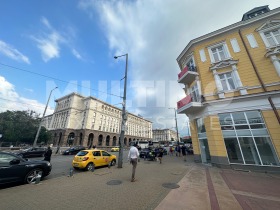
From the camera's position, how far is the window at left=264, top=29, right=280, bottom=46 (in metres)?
11.3

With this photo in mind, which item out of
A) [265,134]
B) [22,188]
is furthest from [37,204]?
[265,134]

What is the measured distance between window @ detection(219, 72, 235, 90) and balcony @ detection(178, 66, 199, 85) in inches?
92.4

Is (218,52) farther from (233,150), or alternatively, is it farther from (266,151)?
(266,151)

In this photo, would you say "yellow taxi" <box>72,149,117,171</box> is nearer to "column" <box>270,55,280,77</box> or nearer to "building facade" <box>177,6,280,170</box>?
"building facade" <box>177,6,280,170</box>

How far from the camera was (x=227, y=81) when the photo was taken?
11.9m

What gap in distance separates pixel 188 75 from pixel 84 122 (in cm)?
5480

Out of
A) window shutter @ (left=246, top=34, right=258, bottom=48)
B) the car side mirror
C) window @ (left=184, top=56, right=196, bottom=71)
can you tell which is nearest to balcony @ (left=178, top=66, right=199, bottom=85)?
window @ (left=184, top=56, right=196, bottom=71)

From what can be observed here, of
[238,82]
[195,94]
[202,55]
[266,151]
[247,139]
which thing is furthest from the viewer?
[195,94]

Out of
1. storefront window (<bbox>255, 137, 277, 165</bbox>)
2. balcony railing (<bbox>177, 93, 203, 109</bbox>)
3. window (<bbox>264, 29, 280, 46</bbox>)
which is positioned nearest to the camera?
storefront window (<bbox>255, 137, 277, 165</bbox>)

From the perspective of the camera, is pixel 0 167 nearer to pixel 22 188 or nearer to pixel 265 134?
pixel 22 188

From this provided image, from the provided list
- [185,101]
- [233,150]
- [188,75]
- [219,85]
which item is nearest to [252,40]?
[219,85]

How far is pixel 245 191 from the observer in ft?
19.0

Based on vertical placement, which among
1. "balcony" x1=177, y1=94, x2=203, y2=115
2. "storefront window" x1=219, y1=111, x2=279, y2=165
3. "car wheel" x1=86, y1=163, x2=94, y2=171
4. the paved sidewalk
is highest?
"balcony" x1=177, y1=94, x2=203, y2=115

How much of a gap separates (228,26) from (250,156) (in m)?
12.1
